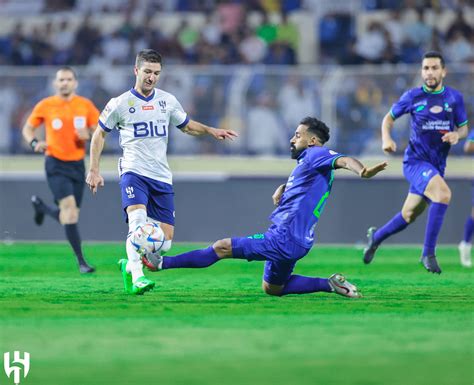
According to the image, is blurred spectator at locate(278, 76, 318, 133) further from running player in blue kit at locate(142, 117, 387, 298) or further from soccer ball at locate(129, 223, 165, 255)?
soccer ball at locate(129, 223, 165, 255)

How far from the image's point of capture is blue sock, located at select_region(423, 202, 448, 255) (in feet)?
35.9

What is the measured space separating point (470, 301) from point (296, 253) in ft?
4.75

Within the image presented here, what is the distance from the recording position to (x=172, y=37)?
66.4 ft

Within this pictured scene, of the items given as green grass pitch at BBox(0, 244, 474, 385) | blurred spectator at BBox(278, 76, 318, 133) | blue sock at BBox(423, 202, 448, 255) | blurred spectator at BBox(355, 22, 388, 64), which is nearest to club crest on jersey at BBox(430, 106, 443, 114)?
blue sock at BBox(423, 202, 448, 255)

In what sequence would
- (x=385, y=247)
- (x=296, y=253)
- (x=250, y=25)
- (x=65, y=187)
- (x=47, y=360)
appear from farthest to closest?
(x=250, y=25) < (x=385, y=247) < (x=65, y=187) < (x=296, y=253) < (x=47, y=360)

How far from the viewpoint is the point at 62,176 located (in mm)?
12109

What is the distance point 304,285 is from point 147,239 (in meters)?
1.30

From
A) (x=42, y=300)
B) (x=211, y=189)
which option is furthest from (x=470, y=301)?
(x=211, y=189)

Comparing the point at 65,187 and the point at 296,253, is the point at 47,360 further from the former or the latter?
the point at 65,187

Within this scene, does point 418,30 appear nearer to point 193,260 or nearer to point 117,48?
point 117,48

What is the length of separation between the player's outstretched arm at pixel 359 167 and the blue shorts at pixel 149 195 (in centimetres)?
183

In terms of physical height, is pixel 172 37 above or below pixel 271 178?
above

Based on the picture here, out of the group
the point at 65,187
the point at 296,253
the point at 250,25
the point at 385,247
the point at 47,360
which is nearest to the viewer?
the point at 47,360

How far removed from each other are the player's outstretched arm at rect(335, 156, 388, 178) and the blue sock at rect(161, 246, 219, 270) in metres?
1.22
